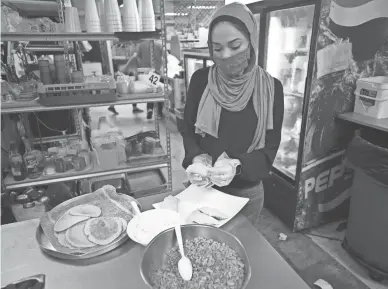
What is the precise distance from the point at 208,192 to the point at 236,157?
0.21 metres

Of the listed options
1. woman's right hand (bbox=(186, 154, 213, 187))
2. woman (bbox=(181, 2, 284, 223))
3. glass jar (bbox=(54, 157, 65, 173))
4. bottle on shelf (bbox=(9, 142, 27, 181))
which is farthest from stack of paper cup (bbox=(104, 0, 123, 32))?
woman's right hand (bbox=(186, 154, 213, 187))

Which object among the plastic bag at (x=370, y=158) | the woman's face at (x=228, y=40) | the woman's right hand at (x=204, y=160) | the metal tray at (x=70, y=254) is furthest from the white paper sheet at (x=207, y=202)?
the plastic bag at (x=370, y=158)

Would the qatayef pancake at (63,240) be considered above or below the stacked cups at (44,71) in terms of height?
below

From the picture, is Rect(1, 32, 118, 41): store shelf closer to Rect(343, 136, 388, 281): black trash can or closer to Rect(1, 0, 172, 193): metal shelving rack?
Rect(1, 0, 172, 193): metal shelving rack

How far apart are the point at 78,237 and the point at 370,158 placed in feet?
6.04

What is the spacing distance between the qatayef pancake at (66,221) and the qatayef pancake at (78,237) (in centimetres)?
2

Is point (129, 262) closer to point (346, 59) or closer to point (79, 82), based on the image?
point (79, 82)

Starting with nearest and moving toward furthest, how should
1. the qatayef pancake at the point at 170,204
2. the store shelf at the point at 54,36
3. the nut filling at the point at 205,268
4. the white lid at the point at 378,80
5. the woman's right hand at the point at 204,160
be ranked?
the nut filling at the point at 205,268 → the qatayef pancake at the point at 170,204 → the woman's right hand at the point at 204,160 → the store shelf at the point at 54,36 → the white lid at the point at 378,80

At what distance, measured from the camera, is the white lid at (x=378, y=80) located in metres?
2.13

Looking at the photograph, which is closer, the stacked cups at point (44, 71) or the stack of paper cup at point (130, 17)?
the stack of paper cup at point (130, 17)

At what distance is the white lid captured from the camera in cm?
213

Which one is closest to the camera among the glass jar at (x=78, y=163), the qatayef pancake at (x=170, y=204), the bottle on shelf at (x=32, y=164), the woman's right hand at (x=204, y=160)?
the qatayef pancake at (x=170, y=204)

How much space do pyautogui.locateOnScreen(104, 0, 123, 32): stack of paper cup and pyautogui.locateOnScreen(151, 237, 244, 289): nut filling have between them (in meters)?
1.88

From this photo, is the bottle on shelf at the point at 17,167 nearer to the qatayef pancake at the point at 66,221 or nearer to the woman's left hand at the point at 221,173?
the qatayef pancake at the point at 66,221
